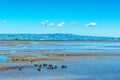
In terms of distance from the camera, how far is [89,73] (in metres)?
32.9

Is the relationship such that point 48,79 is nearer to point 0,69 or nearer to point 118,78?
point 118,78

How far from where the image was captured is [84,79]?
29000 millimetres

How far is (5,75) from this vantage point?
3142 cm

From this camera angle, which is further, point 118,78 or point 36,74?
point 36,74

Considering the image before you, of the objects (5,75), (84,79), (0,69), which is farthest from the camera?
(0,69)

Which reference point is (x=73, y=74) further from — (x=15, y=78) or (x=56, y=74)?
(x=15, y=78)

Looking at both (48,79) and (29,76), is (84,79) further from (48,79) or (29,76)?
(29,76)

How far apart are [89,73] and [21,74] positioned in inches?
260

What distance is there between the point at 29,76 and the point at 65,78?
3.48 meters

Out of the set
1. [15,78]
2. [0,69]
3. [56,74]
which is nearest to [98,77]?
[56,74]

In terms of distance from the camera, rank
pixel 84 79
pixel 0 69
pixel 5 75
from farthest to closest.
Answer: pixel 0 69 → pixel 5 75 → pixel 84 79

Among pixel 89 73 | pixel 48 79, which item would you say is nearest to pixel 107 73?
pixel 89 73

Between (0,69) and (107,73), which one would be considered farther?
(0,69)

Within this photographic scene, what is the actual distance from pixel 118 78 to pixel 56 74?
619 centimetres
